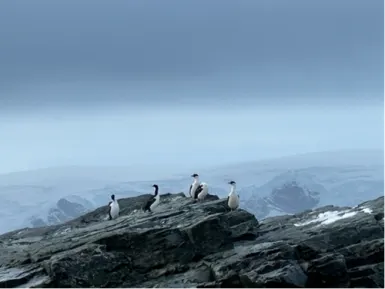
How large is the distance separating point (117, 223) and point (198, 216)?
452cm

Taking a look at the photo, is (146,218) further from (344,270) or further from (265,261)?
(344,270)

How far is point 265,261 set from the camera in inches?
830

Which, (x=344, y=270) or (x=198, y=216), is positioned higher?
(x=198, y=216)

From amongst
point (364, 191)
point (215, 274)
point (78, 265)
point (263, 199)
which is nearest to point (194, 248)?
point (215, 274)

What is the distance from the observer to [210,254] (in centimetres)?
2400

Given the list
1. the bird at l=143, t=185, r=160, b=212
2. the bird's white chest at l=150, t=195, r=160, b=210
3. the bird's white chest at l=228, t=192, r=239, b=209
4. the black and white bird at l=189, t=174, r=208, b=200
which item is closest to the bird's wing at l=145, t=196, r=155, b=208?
the bird at l=143, t=185, r=160, b=212

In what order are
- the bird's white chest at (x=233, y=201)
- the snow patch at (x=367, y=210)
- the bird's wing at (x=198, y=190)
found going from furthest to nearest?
the bird's wing at (x=198, y=190), the bird's white chest at (x=233, y=201), the snow patch at (x=367, y=210)

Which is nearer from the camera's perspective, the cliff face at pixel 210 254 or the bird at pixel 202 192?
the cliff face at pixel 210 254

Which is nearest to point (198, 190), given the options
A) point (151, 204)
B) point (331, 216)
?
point (151, 204)

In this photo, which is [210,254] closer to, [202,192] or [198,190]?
[202,192]

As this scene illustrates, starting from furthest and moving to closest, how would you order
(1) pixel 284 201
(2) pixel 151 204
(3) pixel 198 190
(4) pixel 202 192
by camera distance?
(1) pixel 284 201
(3) pixel 198 190
(2) pixel 151 204
(4) pixel 202 192

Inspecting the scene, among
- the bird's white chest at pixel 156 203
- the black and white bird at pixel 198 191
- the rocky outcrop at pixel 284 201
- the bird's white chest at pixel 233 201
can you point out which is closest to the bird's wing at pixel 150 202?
the bird's white chest at pixel 156 203

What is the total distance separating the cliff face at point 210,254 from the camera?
21.0 m

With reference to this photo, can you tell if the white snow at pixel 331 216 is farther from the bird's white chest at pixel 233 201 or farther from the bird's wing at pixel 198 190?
the bird's wing at pixel 198 190
